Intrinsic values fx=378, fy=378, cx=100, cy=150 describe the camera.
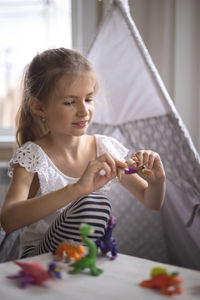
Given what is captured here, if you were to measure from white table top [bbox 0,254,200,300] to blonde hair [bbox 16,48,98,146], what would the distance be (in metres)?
0.51

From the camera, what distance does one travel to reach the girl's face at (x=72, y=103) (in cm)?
105

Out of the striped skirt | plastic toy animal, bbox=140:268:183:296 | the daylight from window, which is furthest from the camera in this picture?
the daylight from window

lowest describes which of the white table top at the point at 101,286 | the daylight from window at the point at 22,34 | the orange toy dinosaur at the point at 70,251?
the white table top at the point at 101,286

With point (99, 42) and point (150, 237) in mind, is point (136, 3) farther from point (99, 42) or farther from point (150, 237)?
point (150, 237)

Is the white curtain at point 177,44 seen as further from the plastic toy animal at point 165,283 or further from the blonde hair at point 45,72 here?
the plastic toy animal at point 165,283

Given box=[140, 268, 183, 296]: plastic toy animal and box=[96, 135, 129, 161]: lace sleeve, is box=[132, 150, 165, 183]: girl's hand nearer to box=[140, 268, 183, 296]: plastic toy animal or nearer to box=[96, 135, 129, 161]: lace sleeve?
box=[96, 135, 129, 161]: lace sleeve

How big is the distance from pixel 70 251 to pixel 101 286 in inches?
5.7

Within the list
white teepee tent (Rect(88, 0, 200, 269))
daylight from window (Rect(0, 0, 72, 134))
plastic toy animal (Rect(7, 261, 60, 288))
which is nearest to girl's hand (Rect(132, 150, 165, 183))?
white teepee tent (Rect(88, 0, 200, 269))

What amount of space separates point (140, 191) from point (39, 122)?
1.29 feet

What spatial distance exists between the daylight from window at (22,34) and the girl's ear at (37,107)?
2.55 ft

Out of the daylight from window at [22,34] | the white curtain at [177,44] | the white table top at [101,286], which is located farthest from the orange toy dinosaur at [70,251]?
the daylight from window at [22,34]

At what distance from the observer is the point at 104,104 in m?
1.38

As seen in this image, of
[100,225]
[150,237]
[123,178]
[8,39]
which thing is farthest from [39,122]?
[8,39]

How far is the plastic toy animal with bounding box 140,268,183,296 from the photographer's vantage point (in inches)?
26.3
